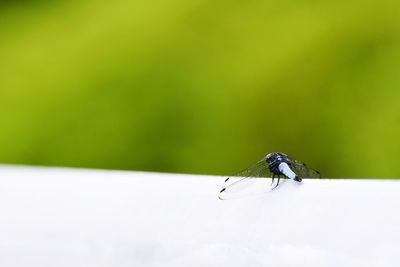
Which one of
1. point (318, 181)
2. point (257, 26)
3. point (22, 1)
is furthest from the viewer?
point (22, 1)

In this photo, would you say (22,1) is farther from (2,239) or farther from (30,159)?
(2,239)

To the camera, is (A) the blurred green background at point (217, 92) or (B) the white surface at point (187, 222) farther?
(A) the blurred green background at point (217, 92)

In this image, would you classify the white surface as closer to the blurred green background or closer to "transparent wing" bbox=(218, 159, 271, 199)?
"transparent wing" bbox=(218, 159, 271, 199)

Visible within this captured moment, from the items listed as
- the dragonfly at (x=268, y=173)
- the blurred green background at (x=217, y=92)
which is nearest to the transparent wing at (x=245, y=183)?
the dragonfly at (x=268, y=173)

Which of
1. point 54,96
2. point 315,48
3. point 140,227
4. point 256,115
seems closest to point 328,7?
point 315,48

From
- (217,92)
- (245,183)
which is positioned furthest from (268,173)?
(217,92)

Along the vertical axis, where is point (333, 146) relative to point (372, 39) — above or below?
below

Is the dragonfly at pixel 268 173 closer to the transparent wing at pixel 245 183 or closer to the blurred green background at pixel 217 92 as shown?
the transparent wing at pixel 245 183

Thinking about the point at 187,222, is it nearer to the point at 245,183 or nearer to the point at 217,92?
the point at 245,183
